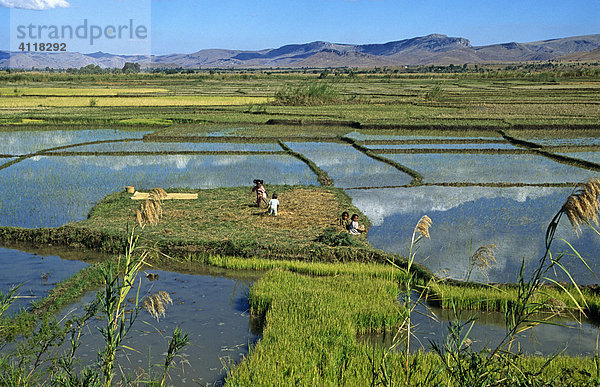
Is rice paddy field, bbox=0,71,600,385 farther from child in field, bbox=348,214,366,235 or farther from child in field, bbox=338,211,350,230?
child in field, bbox=338,211,350,230

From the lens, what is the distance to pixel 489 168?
725 inches

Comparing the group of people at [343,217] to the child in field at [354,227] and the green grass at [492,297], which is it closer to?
the child in field at [354,227]

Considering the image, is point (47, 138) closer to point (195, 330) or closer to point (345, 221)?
point (345, 221)

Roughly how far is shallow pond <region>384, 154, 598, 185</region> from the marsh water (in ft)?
0.20

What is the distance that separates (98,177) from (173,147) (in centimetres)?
578

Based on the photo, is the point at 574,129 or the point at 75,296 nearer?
the point at 75,296

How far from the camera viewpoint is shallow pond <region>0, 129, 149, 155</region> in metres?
21.9

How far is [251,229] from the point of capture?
11258 millimetres

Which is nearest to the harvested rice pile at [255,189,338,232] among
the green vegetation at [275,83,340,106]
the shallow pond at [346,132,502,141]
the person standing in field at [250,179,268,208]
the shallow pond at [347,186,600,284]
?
the person standing in field at [250,179,268,208]

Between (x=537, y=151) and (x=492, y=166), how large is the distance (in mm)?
3889

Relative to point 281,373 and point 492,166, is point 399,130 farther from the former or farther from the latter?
point 281,373

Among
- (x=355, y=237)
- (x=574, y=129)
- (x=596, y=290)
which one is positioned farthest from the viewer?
(x=574, y=129)

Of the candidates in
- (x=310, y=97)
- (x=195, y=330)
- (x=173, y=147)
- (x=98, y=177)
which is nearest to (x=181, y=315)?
(x=195, y=330)

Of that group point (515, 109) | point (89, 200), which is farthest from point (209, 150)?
point (515, 109)
